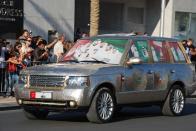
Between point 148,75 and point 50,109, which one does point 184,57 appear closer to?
point 148,75

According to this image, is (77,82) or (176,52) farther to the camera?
(176,52)

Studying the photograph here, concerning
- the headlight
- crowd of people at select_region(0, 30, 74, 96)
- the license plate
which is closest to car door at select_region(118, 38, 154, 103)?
the headlight

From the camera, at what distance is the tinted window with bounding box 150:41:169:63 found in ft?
46.6

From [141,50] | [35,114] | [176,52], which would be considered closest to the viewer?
[35,114]

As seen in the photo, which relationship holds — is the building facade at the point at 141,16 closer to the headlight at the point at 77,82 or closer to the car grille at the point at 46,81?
the car grille at the point at 46,81

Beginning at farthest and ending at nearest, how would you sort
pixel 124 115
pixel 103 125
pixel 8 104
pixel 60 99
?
pixel 8 104, pixel 124 115, pixel 103 125, pixel 60 99

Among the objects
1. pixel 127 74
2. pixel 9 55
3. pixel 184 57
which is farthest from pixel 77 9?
pixel 127 74

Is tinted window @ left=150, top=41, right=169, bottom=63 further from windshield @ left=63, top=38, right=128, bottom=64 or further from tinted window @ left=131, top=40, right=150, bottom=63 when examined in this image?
windshield @ left=63, top=38, right=128, bottom=64

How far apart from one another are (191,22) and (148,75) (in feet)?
75.2

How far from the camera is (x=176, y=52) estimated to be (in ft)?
49.4

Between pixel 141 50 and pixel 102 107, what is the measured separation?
1928 millimetres

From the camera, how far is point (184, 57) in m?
15.3

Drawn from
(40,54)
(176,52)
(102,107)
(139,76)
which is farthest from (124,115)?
(40,54)

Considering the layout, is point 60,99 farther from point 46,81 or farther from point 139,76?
point 139,76
